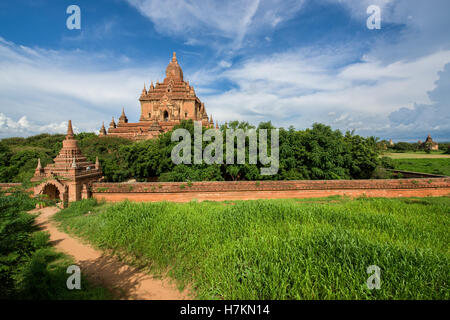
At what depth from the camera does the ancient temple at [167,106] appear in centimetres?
3147

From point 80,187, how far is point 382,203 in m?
16.0

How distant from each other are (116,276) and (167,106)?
31464mm

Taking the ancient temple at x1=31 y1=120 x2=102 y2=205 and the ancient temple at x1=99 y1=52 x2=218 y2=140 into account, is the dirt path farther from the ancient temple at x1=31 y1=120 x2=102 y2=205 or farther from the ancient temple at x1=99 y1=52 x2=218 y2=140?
the ancient temple at x1=99 y1=52 x2=218 y2=140

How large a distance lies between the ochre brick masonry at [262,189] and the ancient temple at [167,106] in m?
20.1

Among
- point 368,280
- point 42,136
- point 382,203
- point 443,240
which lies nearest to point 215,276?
point 368,280

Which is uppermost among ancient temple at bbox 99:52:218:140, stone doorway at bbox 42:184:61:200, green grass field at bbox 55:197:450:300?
ancient temple at bbox 99:52:218:140

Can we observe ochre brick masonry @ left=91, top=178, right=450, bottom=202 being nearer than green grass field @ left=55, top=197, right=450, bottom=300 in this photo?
No

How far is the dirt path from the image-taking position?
14.9 ft

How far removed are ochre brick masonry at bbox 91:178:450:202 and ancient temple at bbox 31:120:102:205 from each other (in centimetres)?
71

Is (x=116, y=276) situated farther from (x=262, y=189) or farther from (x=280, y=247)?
(x=262, y=189)

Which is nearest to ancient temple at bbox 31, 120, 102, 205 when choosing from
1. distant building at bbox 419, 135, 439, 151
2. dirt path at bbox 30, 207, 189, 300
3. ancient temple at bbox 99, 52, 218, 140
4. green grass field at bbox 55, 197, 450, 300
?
green grass field at bbox 55, 197, 450, 300

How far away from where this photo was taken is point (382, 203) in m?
9.83

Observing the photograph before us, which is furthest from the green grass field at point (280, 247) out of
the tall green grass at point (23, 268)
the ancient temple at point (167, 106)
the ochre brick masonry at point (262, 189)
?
the ancient temple at point (167, 106)

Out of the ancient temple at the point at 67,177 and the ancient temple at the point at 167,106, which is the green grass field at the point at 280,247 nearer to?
the ancient temple at the point at 67,177
